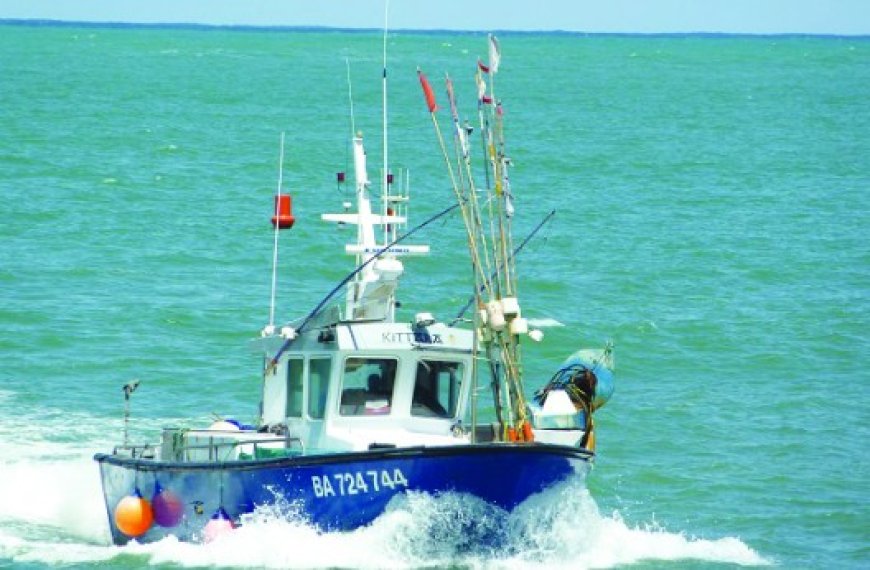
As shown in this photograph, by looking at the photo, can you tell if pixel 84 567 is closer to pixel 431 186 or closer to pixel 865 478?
pixel 865 478

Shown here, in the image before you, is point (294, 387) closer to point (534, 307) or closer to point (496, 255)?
point (496, 255)

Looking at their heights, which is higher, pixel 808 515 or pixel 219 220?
pixel 219 220

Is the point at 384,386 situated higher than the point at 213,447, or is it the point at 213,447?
→ the point at 384,386

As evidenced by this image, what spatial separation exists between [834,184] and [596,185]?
947 centimetres

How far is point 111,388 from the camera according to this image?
3562cm

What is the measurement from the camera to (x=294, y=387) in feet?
79.4

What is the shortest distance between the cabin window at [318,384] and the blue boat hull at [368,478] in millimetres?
1344

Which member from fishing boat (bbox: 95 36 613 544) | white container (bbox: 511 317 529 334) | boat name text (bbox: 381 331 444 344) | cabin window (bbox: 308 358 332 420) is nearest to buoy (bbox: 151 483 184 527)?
fishing boat (bbox: 95 36 613 544)

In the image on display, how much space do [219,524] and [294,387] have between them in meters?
1.93

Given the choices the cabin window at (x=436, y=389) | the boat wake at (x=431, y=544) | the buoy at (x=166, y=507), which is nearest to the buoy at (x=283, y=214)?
the cabin window at (x=436, y=389)

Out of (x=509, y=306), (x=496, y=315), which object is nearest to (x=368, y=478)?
(x=496, y=315)

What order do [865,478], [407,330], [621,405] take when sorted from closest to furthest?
[407,330], [865,478], [621,405]

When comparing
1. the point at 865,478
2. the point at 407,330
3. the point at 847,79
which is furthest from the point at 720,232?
the point at 847,79

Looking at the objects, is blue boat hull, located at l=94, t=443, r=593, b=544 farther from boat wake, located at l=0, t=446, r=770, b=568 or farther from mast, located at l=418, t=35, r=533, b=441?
mast, located at l=418, t=35, r=533, b=441
